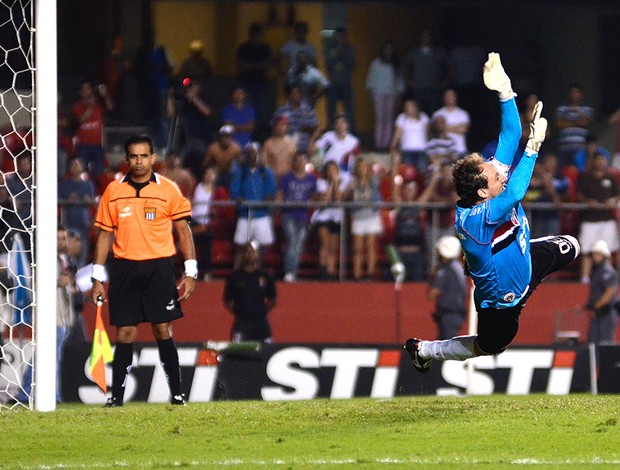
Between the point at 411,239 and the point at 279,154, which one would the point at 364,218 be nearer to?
the point at 411,239

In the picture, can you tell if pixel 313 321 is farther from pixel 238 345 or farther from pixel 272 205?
pixel 238 345

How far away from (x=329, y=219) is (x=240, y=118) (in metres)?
2.58

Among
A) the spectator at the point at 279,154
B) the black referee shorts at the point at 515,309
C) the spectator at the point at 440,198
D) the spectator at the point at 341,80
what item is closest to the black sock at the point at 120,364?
the black referee shorts at the point at 515,309

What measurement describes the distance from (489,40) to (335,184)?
18.4ft

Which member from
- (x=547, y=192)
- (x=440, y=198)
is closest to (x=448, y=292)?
(x=440, y=198)

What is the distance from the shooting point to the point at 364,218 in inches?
747

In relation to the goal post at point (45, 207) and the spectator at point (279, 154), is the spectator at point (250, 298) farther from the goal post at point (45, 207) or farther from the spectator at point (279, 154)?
the goal post at point (45, 207)

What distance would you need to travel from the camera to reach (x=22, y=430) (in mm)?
9414

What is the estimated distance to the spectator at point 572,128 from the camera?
20.8 m

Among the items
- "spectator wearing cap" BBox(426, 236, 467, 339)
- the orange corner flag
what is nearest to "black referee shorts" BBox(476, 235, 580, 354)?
the orange corner flag

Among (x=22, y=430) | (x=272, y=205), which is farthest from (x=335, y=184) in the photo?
(x=22, y=430)

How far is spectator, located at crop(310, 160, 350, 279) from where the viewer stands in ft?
62.2

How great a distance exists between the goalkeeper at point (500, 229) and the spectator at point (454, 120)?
1113 cm

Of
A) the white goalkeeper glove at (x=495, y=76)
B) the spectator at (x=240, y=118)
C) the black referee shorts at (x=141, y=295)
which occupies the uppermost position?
the white goalkeeper glove at (x=495, y=76)
